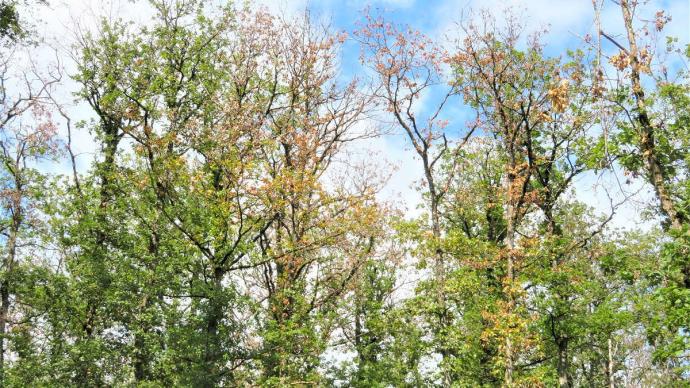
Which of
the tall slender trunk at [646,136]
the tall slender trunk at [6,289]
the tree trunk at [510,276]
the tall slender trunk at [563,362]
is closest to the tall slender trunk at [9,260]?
the tall slender trunk at [6,289]

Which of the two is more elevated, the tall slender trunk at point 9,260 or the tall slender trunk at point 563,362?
the tall slender trunk at point 9,260

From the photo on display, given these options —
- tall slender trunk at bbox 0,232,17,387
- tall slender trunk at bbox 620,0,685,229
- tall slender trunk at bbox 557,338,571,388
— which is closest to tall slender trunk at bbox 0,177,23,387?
tall slender trunk at bbox 0,232,17,387

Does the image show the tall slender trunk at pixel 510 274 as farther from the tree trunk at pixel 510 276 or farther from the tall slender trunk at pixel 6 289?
the tall slender trunk at pixel 6 289

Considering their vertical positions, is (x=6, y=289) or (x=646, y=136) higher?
(x=646, y=136)

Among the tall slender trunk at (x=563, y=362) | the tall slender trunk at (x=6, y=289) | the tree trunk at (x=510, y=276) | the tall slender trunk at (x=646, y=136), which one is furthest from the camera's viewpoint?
the tall slender trunk at (x=6, y=289)

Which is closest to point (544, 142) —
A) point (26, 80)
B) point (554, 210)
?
point (554, 210)

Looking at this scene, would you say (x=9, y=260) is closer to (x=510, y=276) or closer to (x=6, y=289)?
(x=6, y=289)

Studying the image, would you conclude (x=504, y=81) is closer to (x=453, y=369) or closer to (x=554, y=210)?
(x=554, y=210)

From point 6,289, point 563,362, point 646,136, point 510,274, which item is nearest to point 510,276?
point 510,274

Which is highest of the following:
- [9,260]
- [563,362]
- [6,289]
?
[9,260]

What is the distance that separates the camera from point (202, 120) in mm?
21266

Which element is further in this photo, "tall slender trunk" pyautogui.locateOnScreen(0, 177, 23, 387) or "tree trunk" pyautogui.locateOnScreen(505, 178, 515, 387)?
"tall slender trunk" pyautogui.locateOnScreen(0, 177, 23, 387)

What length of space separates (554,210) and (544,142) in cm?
318

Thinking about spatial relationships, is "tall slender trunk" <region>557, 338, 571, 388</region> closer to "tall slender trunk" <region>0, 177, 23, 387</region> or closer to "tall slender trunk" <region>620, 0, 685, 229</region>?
"tall slender trunk" <region>620, 0, 685, 229</region>
